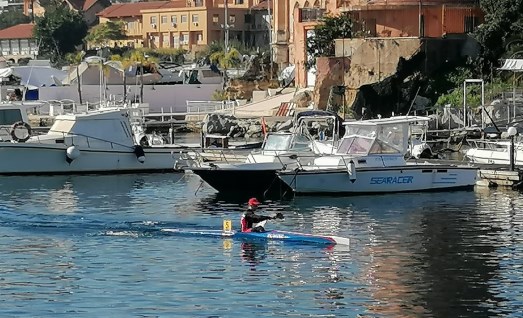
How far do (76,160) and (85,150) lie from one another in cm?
53

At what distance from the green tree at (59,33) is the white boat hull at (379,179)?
100 m

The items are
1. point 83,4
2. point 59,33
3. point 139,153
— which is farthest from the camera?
point 83,4

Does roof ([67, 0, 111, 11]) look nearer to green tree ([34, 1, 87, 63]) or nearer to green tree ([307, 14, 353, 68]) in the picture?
green tree ([34, 1, 87, 63])

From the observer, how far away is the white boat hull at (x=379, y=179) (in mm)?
41000

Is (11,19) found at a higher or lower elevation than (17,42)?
higher

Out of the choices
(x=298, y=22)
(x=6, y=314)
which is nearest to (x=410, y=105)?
(x=298, y=22)

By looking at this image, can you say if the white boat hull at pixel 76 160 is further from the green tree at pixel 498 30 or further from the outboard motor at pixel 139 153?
the green tree at pixel 498 30

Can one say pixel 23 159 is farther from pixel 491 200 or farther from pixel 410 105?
pixel 410 105

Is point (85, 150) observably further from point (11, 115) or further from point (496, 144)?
point (496, 144)

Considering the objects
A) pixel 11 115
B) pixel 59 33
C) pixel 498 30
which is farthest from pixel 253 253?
pixel 59 33

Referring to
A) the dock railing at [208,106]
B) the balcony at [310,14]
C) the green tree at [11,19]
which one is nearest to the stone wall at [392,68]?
the balcony at [310,14]

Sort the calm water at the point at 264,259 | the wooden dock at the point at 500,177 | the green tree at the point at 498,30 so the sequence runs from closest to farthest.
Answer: the calm water at the point at 264,259 → the wooden dock at the point at 500,177 → the green tree at the point at 498,30

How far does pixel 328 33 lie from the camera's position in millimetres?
77500

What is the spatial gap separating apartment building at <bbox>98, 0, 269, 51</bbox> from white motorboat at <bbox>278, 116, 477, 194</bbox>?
317ft
